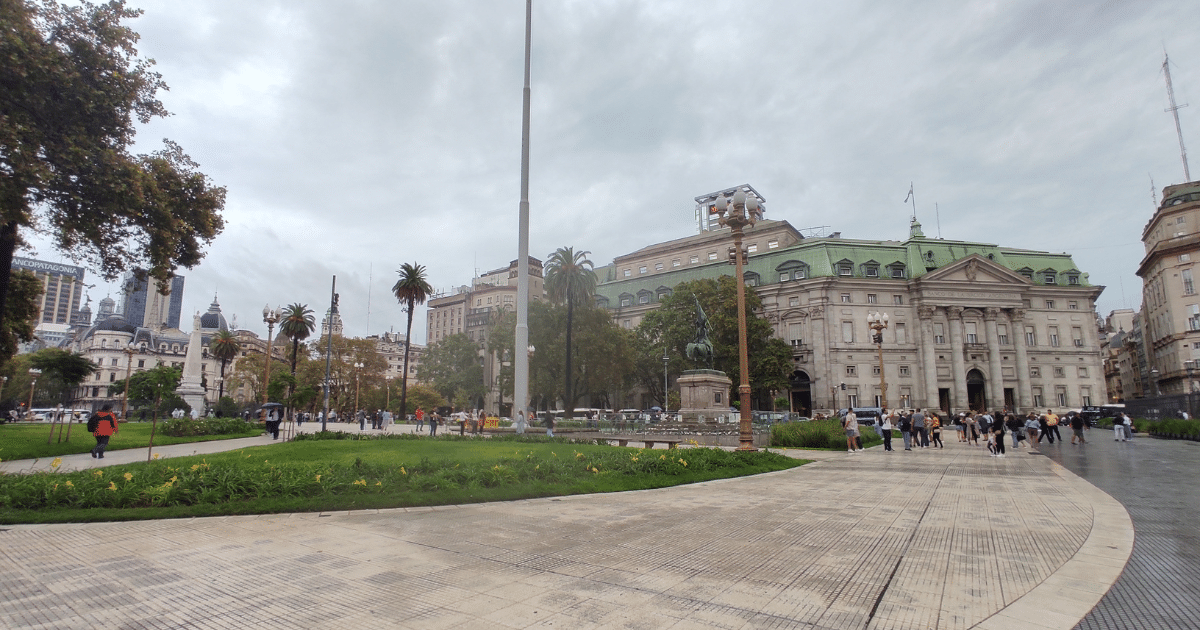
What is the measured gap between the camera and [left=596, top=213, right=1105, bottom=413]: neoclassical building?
67.0 meters

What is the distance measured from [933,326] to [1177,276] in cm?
2487

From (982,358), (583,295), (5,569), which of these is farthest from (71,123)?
(982,358)

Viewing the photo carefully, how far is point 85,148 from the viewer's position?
15492 mm

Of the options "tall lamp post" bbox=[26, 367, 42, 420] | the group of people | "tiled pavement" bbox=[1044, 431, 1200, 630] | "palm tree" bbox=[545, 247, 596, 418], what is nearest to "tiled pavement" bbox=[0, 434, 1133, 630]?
"tiled pavement" bbox=[1044, 431, 1200, 630]

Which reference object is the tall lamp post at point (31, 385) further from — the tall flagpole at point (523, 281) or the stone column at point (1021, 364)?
the stone column at point (1021, 364)

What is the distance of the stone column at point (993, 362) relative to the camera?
67250 mm

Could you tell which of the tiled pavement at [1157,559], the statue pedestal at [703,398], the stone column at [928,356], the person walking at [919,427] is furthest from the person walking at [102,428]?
the stone column at [928,356]

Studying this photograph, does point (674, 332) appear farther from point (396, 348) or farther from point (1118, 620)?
point (396, 348)

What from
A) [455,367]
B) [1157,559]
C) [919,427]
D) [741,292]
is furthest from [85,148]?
[455,367]

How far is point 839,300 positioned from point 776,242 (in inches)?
578

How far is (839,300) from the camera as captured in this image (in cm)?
6856

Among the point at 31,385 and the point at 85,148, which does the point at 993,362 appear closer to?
the point at 85,148

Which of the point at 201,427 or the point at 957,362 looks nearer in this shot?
the point at 201,427

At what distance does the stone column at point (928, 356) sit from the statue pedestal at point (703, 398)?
42.6 meters
